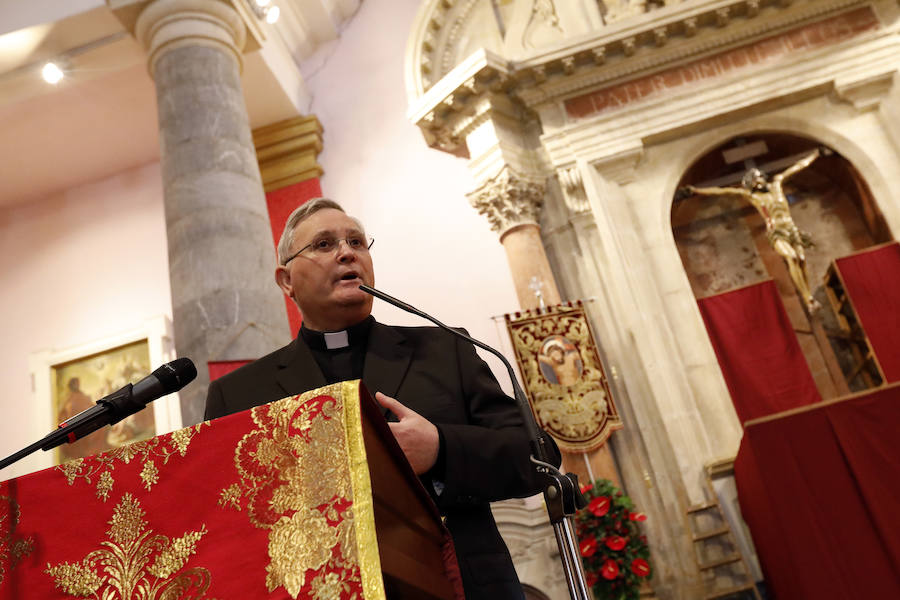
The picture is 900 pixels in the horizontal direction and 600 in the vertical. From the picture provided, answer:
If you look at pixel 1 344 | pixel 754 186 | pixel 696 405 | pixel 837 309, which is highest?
pixel 1 344

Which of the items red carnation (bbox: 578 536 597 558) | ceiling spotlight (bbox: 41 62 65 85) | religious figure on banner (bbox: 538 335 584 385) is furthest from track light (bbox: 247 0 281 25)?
red carnation (bbox: 578 536 597 558)

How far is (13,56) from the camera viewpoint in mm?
6734

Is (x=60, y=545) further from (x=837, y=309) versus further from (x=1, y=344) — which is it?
(x=1, y=344)

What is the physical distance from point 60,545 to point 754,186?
7.37 m

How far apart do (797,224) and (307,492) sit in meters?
7.87

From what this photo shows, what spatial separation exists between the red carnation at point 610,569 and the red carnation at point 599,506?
328 mm

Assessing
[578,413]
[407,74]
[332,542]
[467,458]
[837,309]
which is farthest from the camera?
[407,74]

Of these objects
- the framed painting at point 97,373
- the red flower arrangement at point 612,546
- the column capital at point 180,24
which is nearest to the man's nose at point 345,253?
the red flower arrangement at point 612,546

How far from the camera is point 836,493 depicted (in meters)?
4.57

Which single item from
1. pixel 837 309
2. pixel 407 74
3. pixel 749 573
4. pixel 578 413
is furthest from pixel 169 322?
pixel 837 309

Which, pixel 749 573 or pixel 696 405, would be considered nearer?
pixel 749 573

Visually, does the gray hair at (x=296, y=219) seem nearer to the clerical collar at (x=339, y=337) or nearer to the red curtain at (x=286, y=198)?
the clerical collar at (x=339, y=337)

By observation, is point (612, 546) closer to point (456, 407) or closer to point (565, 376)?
point (565, 376)

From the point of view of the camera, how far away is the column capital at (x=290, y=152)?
842 cm
